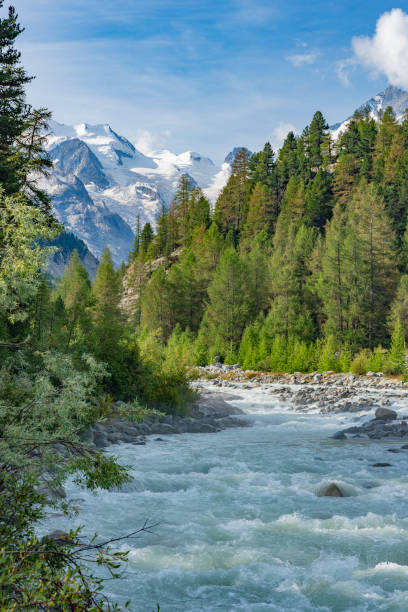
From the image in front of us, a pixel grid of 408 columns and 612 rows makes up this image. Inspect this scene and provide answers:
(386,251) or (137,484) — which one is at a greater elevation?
(386,251)

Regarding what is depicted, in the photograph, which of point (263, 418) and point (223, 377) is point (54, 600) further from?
point (223, 377)

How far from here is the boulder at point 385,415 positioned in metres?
20.8

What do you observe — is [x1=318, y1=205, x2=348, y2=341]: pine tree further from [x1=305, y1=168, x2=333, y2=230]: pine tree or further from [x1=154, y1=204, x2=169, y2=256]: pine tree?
[x1=154, y1=204, x2=169, y2=256]: pine tree

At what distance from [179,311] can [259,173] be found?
36008 millimetres

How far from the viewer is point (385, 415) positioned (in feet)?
68.8

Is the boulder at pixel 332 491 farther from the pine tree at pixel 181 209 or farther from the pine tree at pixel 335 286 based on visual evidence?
the pine tree at pixel 181 209

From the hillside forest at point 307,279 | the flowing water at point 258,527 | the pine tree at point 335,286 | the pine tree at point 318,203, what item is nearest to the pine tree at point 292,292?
the hillside forest at point 307,279

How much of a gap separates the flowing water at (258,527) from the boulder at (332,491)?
0.27m

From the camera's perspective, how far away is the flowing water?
7.46 metres

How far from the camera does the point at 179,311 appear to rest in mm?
61344

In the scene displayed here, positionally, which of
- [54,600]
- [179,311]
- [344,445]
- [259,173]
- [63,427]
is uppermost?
[259,173]

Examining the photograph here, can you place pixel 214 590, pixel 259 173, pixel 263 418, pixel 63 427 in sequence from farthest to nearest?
pixel 259 173, pixel 263 418, pixel 214 590, pixel 63 427

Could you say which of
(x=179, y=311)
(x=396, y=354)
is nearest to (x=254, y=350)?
(x=396, y=354)

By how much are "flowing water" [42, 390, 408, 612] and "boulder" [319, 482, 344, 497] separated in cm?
27
